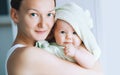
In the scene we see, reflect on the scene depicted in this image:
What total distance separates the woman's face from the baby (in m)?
0.08

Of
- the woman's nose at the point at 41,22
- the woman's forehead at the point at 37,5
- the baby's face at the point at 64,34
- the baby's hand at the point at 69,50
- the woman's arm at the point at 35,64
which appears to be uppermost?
the woman's forehead at the point at 37,5

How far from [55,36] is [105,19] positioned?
32.4 inches

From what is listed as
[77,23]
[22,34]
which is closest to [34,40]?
[22,34]

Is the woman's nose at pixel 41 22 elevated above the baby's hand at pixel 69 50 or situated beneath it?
elevated above

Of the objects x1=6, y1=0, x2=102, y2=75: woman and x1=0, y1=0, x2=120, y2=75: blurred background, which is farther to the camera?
x1=0, y1=0, x2=120, y2=75: blurred background

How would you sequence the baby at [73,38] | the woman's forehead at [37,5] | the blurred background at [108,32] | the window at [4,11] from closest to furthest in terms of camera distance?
1. the woman's forehead at [37,5]
2. the baby at [73,38]
3. the blurred background at [108,32]
4. the window at [4,11]

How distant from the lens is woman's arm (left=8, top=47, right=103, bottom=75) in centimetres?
99

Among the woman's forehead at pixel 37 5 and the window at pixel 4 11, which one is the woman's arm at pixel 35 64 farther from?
the window at pixel 4 11

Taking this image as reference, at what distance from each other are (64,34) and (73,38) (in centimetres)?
4

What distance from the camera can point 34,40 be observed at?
3.46 ft

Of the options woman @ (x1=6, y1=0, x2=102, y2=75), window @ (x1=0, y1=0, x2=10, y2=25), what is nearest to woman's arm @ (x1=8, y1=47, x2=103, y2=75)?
woman @ (x1=6, y1=0, x2=102, y2=75)

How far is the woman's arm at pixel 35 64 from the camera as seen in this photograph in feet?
3.25

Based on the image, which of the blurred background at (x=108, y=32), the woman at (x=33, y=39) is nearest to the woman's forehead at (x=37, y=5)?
the woman at (x=33, y=39)

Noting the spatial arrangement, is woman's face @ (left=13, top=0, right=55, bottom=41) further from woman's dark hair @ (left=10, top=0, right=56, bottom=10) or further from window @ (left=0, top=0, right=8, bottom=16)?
window @ (left=0, top=0, right=8, bottom=16)
